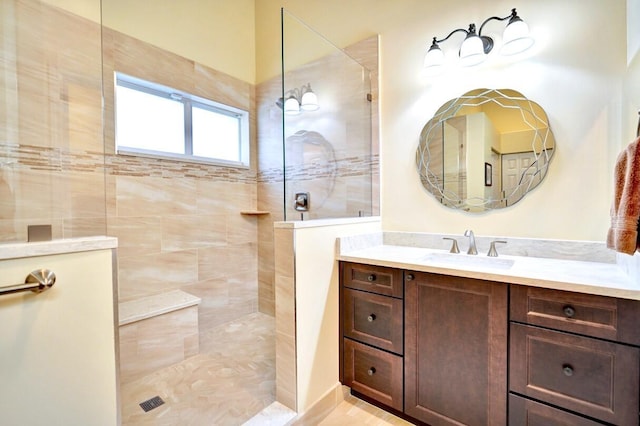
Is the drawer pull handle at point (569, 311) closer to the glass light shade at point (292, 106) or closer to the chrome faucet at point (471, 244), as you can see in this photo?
the chrome faucet at point (471, 244)

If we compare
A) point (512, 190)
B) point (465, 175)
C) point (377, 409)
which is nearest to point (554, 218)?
→ point (512, 190)

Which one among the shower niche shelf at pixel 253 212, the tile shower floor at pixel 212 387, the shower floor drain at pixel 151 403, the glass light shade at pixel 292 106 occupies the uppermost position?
the glass light shade at pixel 292 106

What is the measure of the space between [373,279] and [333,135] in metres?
1.21

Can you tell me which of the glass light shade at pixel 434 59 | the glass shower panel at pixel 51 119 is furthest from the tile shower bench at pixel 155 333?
the glass light shade at pixel 434 59

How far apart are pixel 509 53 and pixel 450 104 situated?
389 millimetres

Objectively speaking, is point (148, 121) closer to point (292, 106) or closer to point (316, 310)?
point (292, 106)

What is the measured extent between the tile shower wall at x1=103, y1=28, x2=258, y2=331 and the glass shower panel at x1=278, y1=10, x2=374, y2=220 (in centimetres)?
106

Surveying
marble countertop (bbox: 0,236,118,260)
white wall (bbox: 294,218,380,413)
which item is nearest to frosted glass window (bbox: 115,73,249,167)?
marble countertop (bbox: 0,236,118,260)

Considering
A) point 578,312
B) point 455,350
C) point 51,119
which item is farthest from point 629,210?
point 51,119

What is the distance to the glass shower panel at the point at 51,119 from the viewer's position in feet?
3.94

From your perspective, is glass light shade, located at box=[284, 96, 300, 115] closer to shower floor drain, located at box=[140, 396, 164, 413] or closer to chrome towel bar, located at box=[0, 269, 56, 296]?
chrome towel bar, located at box=[0, 269, 56, 296]

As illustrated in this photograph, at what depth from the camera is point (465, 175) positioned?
6.14 ft

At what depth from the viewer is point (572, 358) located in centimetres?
110

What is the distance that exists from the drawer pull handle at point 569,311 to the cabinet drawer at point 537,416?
0.38 meters
